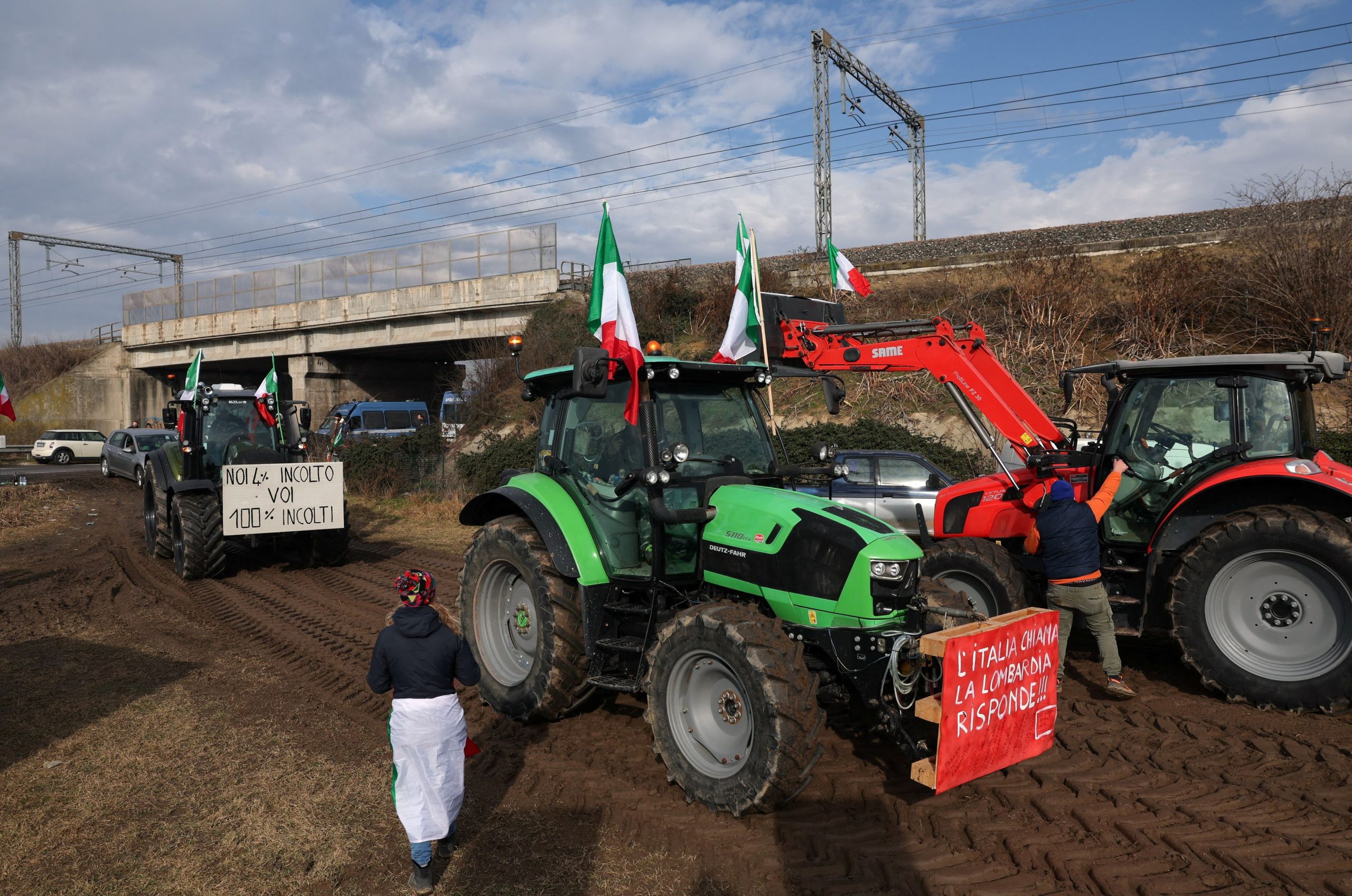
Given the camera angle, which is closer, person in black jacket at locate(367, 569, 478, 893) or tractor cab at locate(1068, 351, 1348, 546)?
person in black jacket at locate(367, 569, 478, 893)

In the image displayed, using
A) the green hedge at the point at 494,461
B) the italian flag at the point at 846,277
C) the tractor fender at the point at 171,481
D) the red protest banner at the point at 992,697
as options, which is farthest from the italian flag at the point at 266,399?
the red protest banner at the point at 992,697

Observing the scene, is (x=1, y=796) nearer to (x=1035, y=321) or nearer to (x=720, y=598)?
(x=720, y=598)

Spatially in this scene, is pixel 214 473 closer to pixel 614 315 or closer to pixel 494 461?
pixel 494 461

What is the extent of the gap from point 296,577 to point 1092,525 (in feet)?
29.8

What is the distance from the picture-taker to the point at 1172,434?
6.47 metres

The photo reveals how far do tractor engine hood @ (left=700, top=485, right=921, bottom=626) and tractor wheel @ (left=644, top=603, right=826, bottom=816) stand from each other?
26cm

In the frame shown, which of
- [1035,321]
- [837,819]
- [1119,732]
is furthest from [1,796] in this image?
[1035,321]

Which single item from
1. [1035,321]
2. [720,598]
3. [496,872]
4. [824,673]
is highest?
[1035,321]

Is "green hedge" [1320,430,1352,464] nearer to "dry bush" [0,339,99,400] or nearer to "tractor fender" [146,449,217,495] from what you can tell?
"tractor fender" [146,449,217,495]

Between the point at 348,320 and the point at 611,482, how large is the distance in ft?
87.7

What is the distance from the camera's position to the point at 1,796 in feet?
15.1

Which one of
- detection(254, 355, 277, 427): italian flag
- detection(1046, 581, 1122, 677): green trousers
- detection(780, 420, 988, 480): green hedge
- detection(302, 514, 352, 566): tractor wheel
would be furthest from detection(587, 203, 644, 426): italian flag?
detection(780, 420, 988, 480): green hedge

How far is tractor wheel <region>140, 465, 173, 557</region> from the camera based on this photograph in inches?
461

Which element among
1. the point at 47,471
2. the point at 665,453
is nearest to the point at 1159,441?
the point at 665,453
